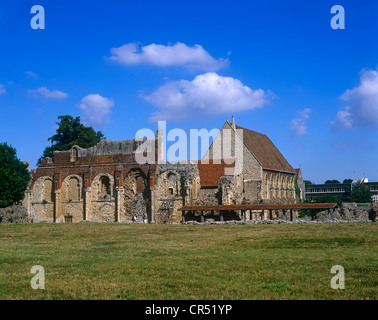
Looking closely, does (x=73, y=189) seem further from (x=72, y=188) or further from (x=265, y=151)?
(x=265, y=151)

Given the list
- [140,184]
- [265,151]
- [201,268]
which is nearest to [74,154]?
[140,184]

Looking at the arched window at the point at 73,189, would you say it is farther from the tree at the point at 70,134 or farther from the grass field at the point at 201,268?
the grass field at the point at 201,268

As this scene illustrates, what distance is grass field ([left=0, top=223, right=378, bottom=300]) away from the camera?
1052 cm

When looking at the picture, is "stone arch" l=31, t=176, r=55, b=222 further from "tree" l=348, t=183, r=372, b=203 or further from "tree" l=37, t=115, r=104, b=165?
"tree" l=348, t=183, r=372, b=203

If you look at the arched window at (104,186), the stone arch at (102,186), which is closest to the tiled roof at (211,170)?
the stone arch at (102,186)

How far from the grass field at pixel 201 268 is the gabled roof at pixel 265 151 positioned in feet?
99.5

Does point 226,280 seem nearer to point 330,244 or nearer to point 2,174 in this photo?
point 330,244

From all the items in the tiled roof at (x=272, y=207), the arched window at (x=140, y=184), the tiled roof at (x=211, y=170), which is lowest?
the tiled roof at (x=272, y=207)

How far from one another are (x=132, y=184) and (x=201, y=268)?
104 ft

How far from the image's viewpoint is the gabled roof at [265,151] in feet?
175

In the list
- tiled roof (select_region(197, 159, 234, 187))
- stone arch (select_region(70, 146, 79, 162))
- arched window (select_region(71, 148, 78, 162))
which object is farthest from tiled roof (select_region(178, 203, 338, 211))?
arched window (select_region(71, 148, 78, 162))

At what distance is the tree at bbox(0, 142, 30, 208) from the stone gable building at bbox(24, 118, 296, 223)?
3.92 feet
